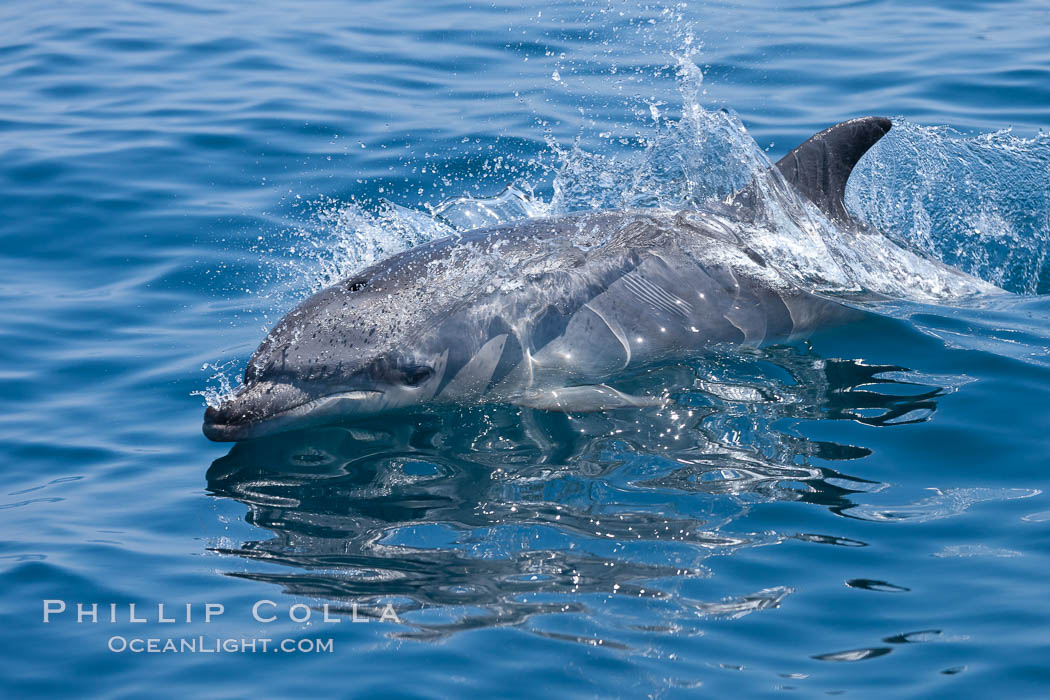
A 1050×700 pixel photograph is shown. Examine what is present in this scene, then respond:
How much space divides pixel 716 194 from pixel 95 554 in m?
6.37

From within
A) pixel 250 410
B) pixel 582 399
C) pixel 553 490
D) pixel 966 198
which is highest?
pixel 966 198

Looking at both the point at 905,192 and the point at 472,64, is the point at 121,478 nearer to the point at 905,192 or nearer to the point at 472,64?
the point at 905,192

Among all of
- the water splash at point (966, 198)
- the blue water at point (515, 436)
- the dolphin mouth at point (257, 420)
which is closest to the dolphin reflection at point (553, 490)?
the blue water at point (515, 436)

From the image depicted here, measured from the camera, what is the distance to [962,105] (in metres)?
14.4

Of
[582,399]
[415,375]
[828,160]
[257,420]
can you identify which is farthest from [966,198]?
[257,420]

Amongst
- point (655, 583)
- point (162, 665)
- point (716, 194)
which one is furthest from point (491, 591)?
point (716, 194)

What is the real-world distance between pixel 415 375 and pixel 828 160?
359 centimetres

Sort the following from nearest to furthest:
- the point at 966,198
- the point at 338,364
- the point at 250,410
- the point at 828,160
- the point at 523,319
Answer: the point at 250,410
the point at 338,364
the point at 523,319
the point at 828,160
the point at 966,198

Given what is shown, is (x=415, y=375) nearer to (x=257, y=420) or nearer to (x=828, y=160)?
(x=257, y=420)

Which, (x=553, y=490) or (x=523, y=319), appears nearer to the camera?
(x=553, y=490)

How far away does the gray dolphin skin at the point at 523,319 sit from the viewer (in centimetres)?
795

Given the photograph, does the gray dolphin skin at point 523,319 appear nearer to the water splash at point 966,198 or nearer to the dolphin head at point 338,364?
the dolphin head at point 338,364

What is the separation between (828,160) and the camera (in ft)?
30.3

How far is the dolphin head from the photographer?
7844mm
